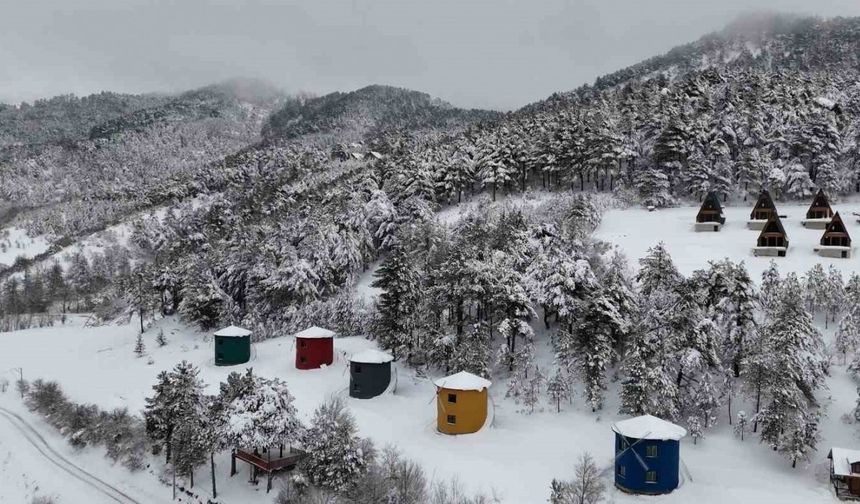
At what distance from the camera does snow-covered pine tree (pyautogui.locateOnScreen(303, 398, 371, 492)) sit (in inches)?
1139

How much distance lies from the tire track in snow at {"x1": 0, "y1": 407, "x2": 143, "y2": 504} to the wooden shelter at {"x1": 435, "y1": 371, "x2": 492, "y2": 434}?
1846 cm

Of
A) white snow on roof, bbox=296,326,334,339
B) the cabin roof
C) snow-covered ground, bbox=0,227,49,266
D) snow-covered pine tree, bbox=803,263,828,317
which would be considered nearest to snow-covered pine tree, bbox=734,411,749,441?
snow-covered pine tree, bbox=803,263,828,317

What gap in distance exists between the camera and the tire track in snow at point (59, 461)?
118 feet

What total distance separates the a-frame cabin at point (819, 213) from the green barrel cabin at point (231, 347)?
5291cm

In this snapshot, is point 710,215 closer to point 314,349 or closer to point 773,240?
point 773,240

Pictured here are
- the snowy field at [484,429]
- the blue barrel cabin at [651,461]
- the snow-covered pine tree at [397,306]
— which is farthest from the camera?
the snow-covered pine tree at [397,306]

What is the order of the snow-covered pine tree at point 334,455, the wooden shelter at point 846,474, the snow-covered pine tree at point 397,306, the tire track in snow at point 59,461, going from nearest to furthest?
the wooden shelter at point 846,474 < the snow-covered pine tree at point 334,455 < the tire track in snow at point 59,461 < the snow-covered pine tree at point 397,306

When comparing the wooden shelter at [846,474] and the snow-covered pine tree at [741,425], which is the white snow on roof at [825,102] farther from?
the wooden shelter at [846,474]

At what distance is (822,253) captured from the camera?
49.5 metres

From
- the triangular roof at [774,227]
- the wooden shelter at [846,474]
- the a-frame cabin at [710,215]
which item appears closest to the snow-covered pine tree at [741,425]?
the wooden shelter at [846,474]

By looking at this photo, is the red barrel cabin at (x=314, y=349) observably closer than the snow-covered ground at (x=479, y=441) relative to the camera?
No

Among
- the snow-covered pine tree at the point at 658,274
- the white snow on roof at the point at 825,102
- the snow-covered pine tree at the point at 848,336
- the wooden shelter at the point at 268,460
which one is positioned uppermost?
the white snow on roof at the point at 825,102

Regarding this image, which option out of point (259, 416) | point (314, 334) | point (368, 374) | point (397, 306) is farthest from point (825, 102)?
point (259, 416)

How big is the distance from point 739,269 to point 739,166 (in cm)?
3811
